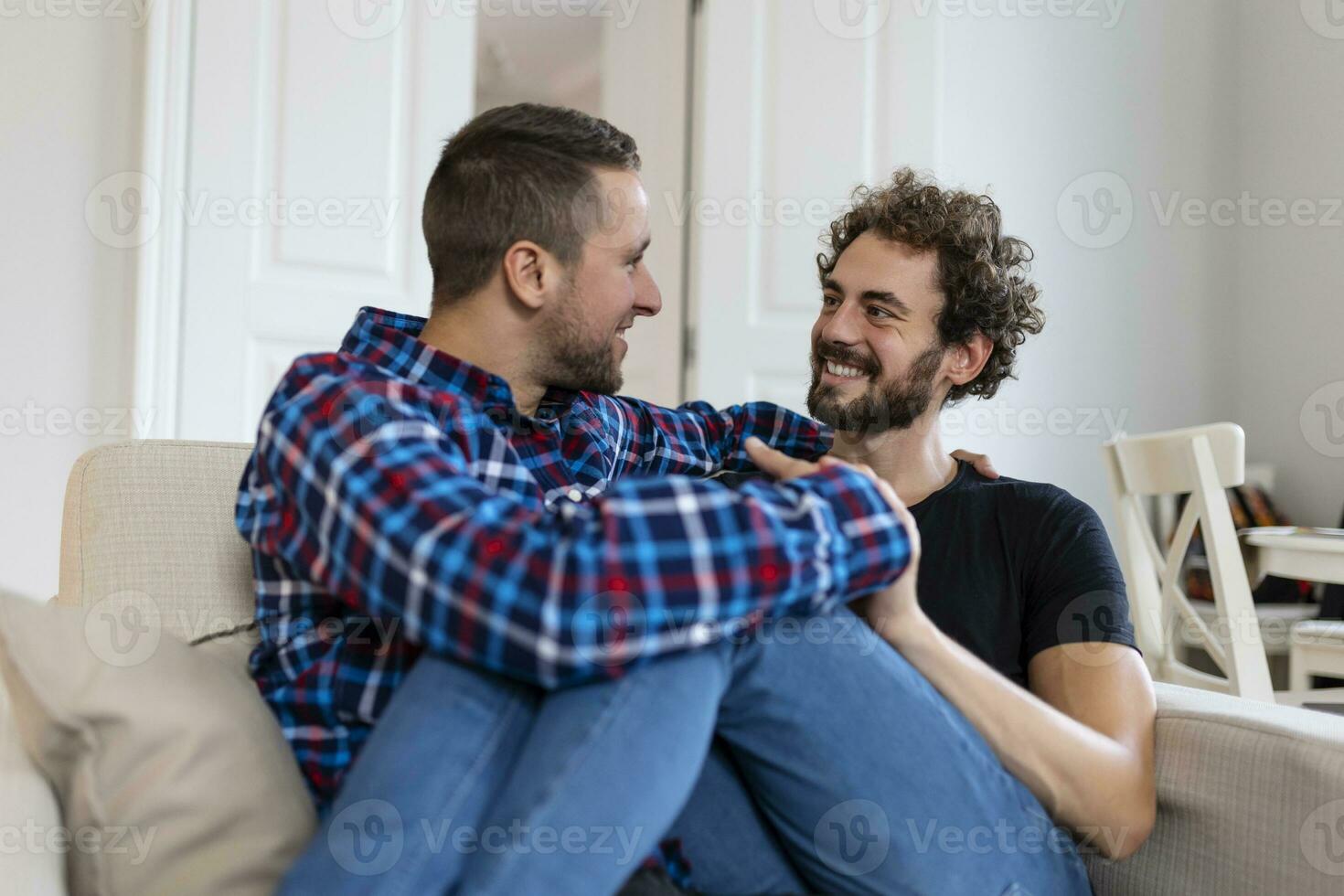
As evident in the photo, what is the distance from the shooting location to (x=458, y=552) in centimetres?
86

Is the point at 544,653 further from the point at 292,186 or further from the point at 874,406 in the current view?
the point at 292,186

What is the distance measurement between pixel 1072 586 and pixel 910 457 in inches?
13.3

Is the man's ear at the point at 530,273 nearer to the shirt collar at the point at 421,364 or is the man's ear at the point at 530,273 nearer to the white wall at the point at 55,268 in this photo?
the shirt collar at the point at 421,364

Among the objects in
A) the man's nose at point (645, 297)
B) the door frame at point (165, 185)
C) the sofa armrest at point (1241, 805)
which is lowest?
the sofa armrest at point (1241, 805)

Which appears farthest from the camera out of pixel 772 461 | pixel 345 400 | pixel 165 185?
pixel 165 185

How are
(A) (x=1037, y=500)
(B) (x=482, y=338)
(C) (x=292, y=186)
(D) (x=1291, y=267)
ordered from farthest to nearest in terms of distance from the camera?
(D) (x=1291, y=267) → (C) (x=292, y=186) → (A) (x=1037, y=500) → (B) (x=482, y=338)

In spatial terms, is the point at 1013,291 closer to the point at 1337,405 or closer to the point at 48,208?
the point at 48,208

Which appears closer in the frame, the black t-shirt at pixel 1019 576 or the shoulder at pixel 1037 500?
the black t-shirt at pixel 1019 576

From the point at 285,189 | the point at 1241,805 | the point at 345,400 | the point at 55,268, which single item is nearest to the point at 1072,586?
the point at 1241,805

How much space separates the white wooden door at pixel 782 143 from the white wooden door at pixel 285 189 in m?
0.72

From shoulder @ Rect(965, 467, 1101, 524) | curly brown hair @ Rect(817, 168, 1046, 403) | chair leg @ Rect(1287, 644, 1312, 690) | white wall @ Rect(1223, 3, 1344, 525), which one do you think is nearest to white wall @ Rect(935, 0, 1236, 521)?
white wall @ Rect(1223, 3, 1344, 525)

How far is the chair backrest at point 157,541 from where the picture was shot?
3.81 feet

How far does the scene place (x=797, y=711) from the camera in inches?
37.4

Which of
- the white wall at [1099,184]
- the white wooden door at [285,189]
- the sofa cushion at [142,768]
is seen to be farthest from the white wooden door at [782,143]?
the sofa cushion at [142,768]
